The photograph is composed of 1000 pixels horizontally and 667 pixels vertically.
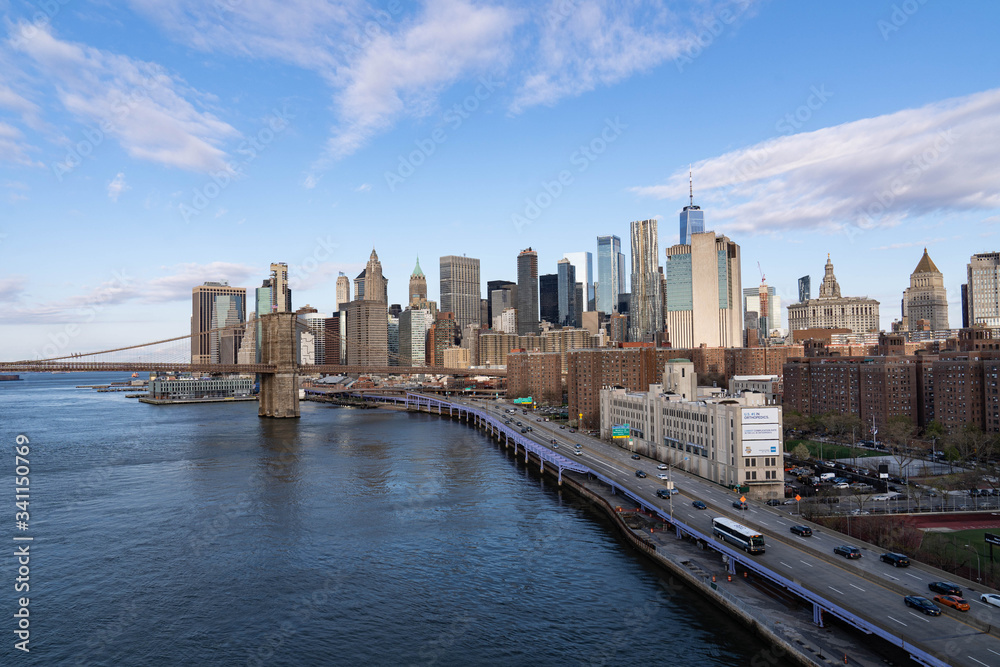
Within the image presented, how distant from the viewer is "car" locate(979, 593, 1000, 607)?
26109mm

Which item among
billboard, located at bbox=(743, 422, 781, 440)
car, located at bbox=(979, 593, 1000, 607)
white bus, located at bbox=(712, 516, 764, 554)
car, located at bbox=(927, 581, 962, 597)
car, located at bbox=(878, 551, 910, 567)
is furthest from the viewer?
billboard, located at bbox=(743, 422, 781, 440)

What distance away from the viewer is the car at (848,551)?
32.2 metres

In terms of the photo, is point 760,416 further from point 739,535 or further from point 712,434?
point 739,535

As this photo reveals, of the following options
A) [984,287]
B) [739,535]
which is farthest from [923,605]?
[984,287]

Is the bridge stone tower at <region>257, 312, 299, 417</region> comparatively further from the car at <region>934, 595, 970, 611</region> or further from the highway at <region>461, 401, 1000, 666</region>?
the car at <region>934, 595, 970, 611</region>

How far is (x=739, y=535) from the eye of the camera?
34.7 metres

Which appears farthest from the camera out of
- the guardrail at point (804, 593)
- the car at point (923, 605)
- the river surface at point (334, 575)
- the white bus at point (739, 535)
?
the white bus at point (739, 535)

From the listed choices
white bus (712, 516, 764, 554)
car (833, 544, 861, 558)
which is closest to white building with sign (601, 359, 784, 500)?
white bus (712, 516, 764, 554)

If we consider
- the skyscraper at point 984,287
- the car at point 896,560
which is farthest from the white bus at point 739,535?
the skyscraper at point 984,287

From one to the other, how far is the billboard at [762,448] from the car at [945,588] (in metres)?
21.9

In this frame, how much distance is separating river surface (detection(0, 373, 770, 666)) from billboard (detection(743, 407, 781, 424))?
14656mm

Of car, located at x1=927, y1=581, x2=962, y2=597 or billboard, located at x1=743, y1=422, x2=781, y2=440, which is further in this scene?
billboard, located at x1=743, y1=422, x2=781, y2=440

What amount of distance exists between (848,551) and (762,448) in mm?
17835

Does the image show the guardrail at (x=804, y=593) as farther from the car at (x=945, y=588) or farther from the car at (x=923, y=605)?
the car at (x=945, y=588)
